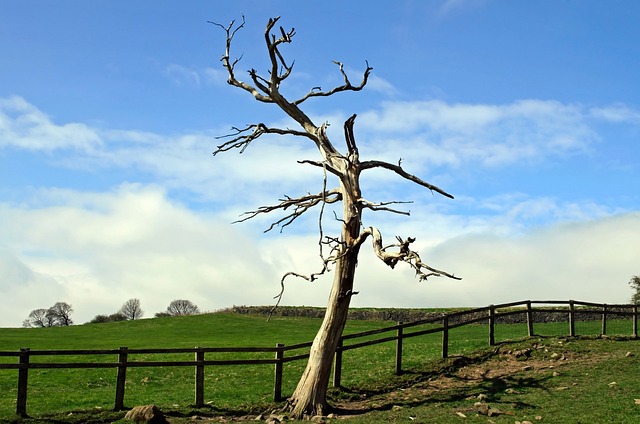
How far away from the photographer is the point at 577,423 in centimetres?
1420

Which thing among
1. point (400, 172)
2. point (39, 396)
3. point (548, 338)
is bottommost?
point (39, 396)

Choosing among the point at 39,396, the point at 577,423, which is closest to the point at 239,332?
the point at 39,396

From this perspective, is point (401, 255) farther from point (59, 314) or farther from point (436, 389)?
point (59, 314)

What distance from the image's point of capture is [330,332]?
56.5ft

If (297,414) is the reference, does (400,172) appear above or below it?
above

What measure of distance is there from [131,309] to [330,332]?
228 ft

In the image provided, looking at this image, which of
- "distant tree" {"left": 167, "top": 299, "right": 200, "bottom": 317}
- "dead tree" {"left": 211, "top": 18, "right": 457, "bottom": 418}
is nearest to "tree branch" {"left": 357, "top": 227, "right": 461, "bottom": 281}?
"dead tree" {"left": 211, "top": 18, "right": 457, "bottom": 418}

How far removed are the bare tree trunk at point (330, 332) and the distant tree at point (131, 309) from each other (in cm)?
6820

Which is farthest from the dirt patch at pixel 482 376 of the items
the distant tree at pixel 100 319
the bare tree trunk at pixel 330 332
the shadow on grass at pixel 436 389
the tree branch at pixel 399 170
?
the distant tree at pixel 100 319

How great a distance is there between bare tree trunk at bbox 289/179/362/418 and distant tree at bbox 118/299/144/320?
68.2 meters

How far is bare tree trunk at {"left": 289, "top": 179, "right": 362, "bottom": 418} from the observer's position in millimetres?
16906

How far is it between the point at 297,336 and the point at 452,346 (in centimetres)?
1490

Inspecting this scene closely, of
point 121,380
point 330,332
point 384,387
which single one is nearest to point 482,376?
point 384,387

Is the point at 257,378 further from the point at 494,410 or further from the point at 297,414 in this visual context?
the point at 494,410
